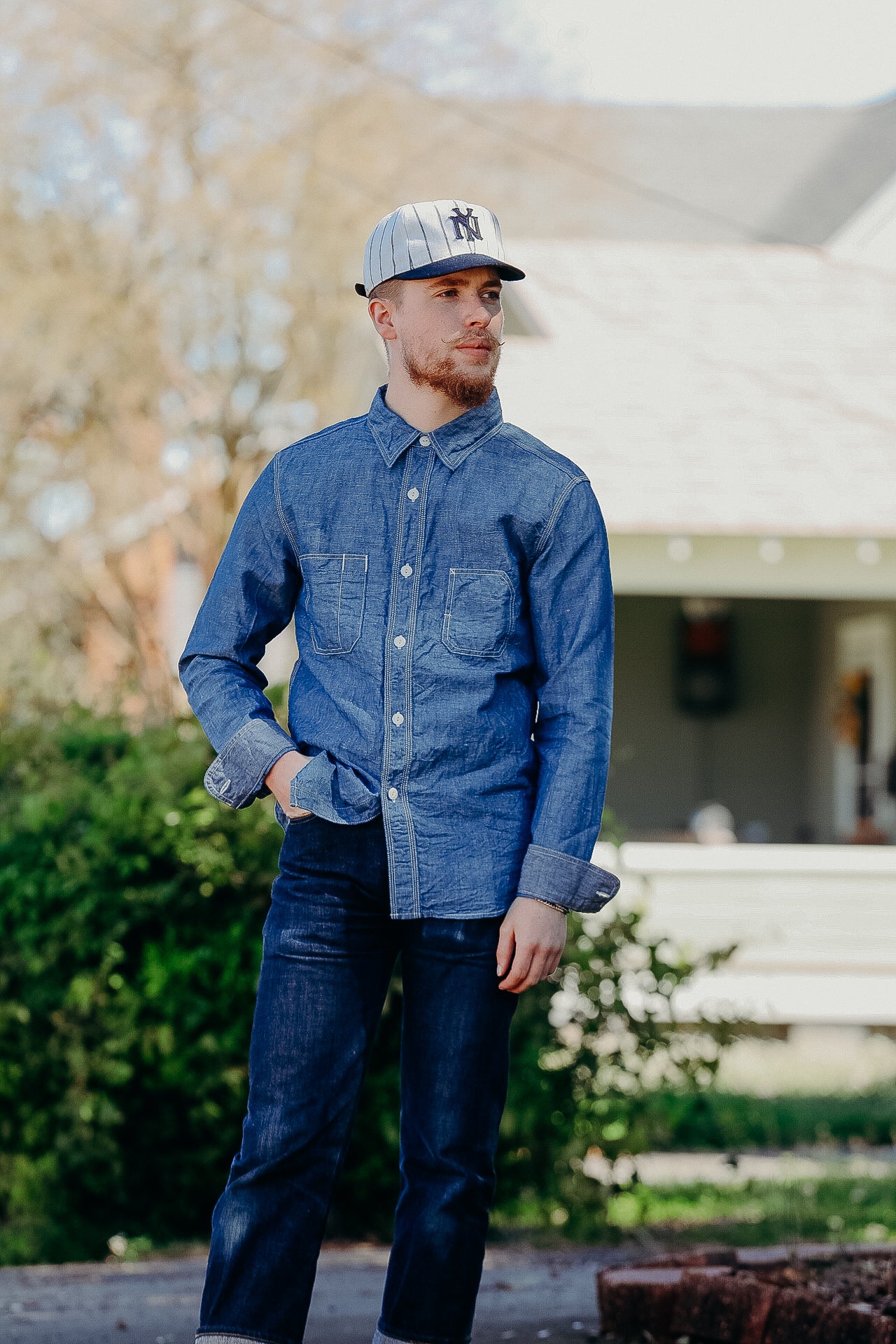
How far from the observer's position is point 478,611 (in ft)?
8.52

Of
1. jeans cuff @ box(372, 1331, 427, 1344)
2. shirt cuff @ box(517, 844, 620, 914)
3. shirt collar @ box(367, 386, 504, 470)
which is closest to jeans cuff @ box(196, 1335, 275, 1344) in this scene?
jeans cuff @ box(372, 1331, 427, 1344)

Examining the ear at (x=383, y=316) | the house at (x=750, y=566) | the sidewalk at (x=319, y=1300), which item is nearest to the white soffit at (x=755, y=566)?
the house at (x=750, y=566)

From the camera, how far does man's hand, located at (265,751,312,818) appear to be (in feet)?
8.43

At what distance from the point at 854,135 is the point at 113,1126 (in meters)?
23.6

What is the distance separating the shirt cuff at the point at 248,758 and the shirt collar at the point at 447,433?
0.47 metres

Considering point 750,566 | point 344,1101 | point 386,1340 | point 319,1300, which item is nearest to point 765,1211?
point 319,1300

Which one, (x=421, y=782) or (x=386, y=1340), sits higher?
(x=421, y=782)

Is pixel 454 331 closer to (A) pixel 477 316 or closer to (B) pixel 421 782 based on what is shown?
(A) pixel 477 316

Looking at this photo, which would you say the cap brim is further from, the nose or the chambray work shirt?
the chambray work shirt

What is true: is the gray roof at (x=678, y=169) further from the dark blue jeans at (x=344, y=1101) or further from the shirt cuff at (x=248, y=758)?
the dark blue jeans at (x=344, y=1101)

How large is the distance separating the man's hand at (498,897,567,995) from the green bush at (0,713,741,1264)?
73.0 inches

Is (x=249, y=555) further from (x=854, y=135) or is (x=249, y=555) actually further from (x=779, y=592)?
(x=854, y=135)

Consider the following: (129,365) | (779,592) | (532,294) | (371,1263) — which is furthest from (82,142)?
(371,1263)

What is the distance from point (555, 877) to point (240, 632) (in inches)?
25.8
